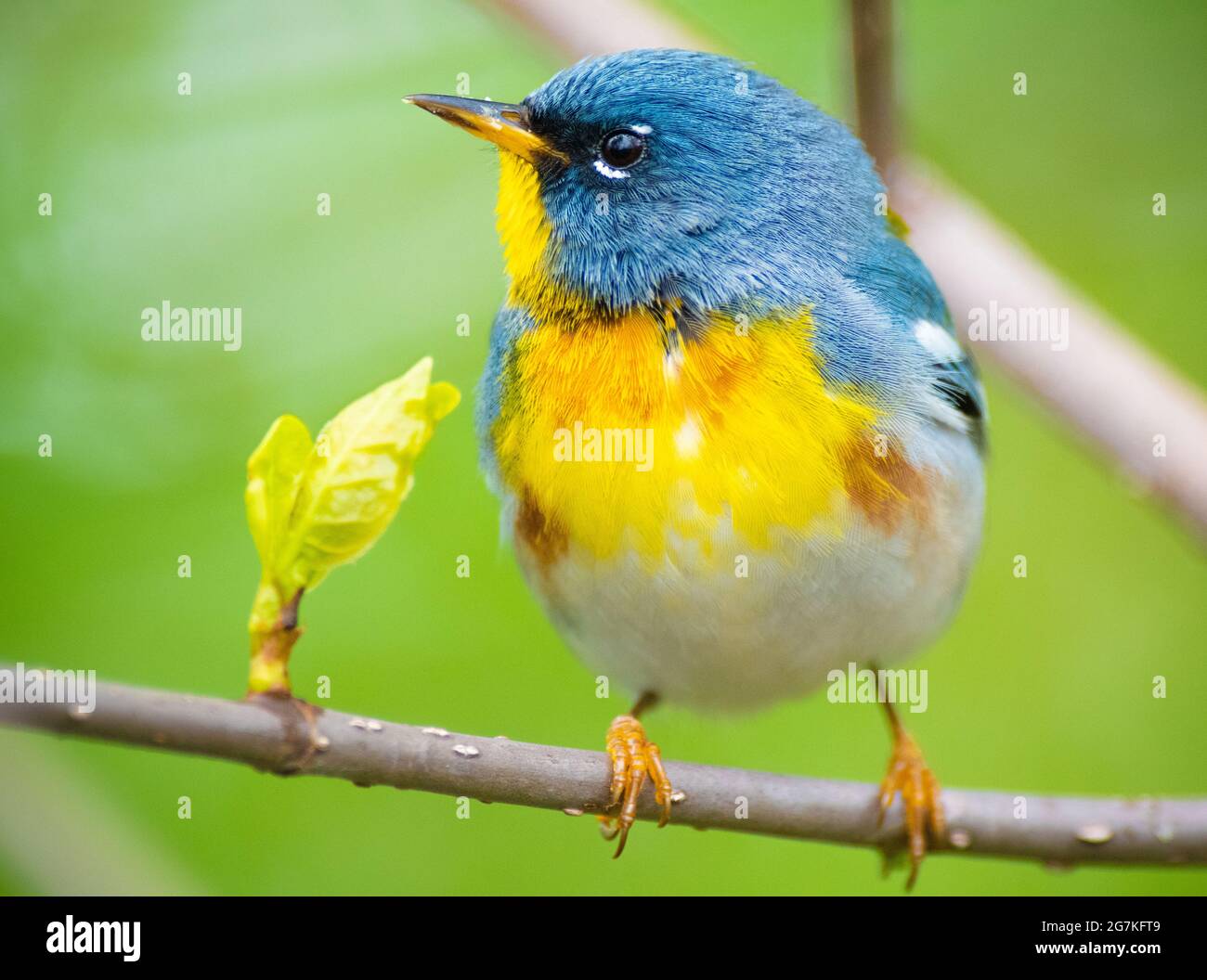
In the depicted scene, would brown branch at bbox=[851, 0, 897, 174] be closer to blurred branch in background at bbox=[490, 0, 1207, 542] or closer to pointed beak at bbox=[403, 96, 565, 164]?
blurred branch in background at bbox=[490, 0, 1207, 542]

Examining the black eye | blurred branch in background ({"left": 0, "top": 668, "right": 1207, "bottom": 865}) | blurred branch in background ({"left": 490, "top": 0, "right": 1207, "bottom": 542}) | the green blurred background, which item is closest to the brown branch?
blurred branch in background ({"left": 490, "top": 0, "right": 1207, "bottom": 542})

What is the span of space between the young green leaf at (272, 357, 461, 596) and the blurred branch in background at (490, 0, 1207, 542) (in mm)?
1435

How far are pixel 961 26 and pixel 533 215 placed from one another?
9.00 feet

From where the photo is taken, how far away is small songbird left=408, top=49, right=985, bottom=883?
263 cm

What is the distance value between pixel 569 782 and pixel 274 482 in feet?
2.25

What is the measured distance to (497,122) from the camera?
108 inches

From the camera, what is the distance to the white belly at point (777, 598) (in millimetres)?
2680

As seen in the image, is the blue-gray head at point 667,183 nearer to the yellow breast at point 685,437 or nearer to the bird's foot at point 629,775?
the yellow breast at point 685,437

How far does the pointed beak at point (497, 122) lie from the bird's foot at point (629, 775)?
4.25 feet

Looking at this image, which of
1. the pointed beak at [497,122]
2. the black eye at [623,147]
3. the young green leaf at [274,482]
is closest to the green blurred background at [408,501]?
the black eye at [623,147]

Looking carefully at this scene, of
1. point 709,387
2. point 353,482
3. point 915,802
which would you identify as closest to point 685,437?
point 709,387

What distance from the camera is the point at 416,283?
4.00 meters

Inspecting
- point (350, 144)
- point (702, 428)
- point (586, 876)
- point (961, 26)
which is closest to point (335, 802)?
point (586, 876)
